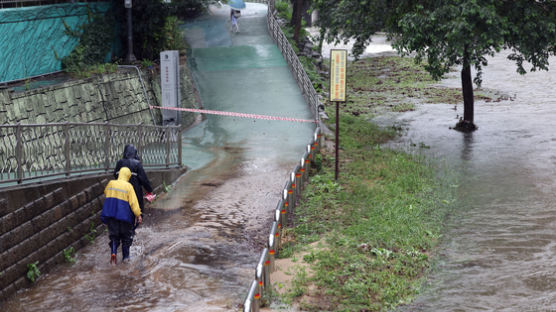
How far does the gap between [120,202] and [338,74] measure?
6353 millimetres

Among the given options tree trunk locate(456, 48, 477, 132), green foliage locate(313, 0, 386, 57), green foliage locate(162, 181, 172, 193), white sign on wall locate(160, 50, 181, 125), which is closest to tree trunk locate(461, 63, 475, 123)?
tree trunk locate(456, 48, 477, 132)

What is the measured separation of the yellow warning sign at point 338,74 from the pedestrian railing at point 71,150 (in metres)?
3.82

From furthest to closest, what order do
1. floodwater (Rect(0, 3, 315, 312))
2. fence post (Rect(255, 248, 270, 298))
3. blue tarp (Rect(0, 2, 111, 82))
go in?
blue tarp (Rect(0, 2, 111, 82))
floodwater (Rect(0, 3, 315, 312))
fence post (Rect(255, 248, 270, 298))

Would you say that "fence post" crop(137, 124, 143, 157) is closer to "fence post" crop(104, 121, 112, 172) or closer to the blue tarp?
"fence post" crop(104, 121, 112, 172)

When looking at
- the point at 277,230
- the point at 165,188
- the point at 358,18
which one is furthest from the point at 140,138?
the point at 358,18

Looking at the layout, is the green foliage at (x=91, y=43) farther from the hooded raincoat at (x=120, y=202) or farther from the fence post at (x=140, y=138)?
the hooded raincoat at (x=120, y=202)

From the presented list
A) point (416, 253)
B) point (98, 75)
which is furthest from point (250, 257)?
point (98, 75)

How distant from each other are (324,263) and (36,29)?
38.3 feet

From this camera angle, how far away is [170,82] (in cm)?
1767

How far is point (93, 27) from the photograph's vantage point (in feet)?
62.0

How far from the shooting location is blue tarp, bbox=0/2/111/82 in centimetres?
1571

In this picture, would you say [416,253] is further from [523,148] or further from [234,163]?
[523,148]

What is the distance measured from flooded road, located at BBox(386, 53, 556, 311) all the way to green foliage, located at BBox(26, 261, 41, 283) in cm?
547

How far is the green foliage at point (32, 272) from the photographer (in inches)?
351
